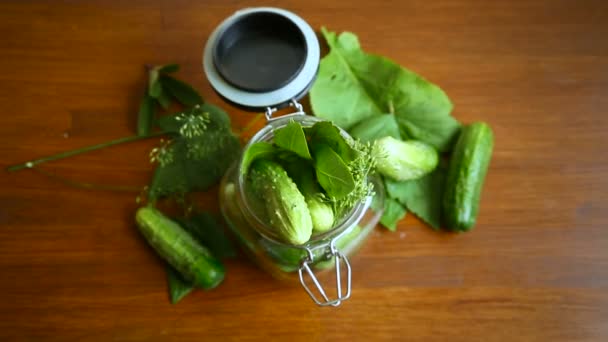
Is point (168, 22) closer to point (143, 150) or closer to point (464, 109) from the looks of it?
point (143, 150)

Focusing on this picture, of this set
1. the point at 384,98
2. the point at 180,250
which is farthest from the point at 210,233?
the point at 384,98

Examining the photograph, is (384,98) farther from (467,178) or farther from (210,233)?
(210,233)

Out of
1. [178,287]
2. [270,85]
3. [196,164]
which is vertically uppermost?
[270,85]

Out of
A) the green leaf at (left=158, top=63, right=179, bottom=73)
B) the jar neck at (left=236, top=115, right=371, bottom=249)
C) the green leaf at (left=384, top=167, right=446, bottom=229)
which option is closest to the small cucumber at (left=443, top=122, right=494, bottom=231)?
the green leaf at (left=384, top=167, right=446, bottom=229)

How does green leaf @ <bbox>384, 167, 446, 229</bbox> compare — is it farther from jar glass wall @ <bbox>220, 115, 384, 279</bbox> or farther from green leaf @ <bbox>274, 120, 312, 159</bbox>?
green leaf @ <bbox>274, 120, 312, 159</bbox>

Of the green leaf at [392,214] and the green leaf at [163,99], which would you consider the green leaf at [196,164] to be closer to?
the green leaf at [163,99]

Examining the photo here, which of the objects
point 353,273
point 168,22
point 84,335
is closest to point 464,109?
point 353,273

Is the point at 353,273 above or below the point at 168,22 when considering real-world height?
below
